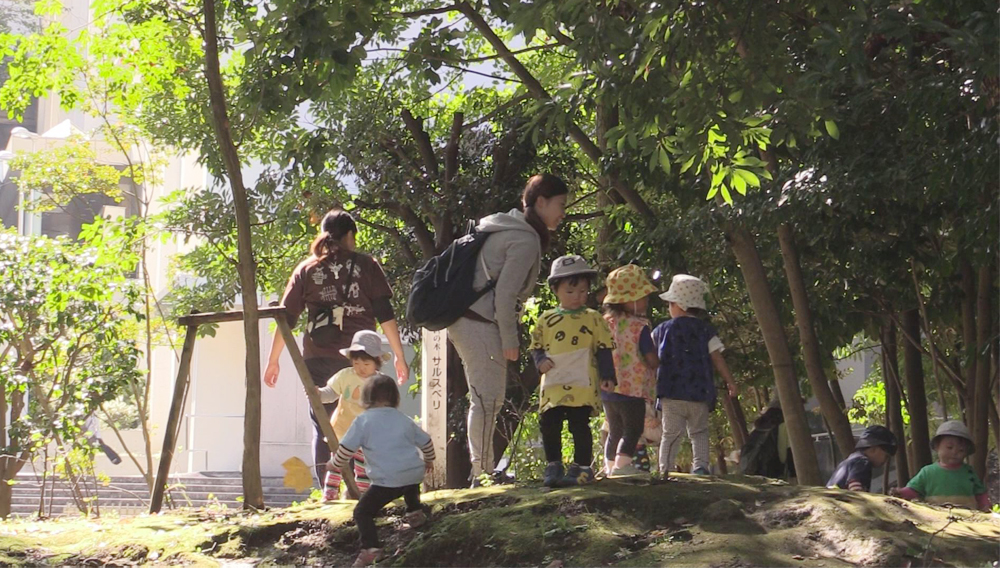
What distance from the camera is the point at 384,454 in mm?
5676

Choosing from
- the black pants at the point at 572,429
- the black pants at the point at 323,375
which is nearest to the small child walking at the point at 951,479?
the black pants at the point at 572,429

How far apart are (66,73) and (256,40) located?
7.53 meters

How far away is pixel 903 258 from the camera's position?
9.12 m

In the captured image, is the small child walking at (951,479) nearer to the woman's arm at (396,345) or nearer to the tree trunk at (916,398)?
the woman's arm at (396,345)

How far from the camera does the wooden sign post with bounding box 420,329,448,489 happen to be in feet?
27.6

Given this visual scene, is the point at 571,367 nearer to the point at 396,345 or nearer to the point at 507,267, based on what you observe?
the point at 507,267

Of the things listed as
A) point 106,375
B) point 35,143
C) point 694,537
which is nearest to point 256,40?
point 694,537

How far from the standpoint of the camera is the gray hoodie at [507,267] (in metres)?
6.08

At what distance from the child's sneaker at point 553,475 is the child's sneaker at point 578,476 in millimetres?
27

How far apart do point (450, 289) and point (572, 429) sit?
39.6 inches

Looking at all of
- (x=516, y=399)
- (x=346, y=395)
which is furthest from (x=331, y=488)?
(x=516, y=399)

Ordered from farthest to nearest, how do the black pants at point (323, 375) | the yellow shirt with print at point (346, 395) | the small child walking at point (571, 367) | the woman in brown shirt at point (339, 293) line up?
the black pants at point (323, 375), the woman in brown shirt at point (339, 293), the yellow shirt with print at point (346, 395), the small child walking at point (571, 367)

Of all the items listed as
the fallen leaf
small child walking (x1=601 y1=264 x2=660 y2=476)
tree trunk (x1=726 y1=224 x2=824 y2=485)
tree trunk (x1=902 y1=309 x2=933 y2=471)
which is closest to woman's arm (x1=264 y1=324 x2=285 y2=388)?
small child walking (x1=601 y1=264 x2=660 y2=476)

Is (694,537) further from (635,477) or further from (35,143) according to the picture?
(35,143)
